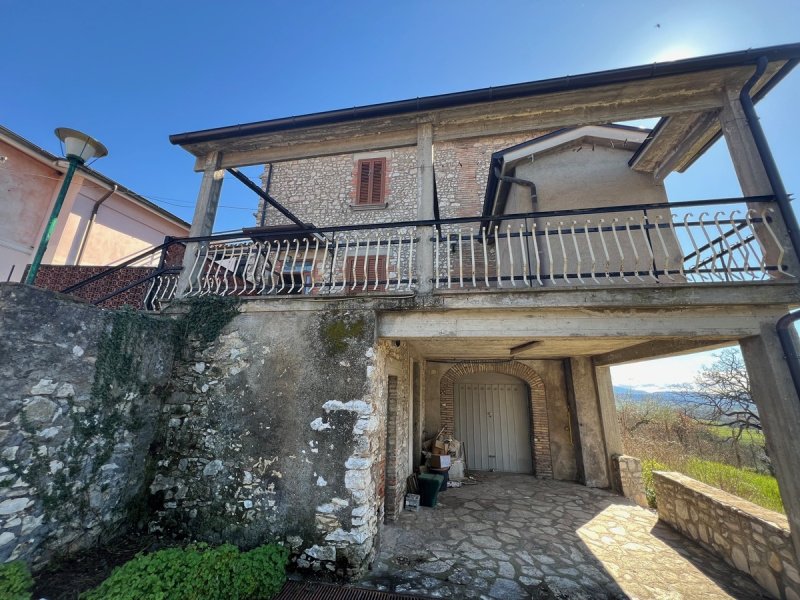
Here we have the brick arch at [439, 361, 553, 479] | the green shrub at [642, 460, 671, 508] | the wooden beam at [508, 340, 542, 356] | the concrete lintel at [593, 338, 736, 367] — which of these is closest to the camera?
Result: the concrete lintel at [593, 338, 736, 367]

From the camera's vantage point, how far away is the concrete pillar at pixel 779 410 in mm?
3041

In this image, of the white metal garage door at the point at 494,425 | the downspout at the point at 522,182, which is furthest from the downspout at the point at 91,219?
the white metal garage door at the point at 494,425

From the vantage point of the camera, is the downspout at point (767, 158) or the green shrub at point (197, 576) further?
the downspout at point (767, 158)

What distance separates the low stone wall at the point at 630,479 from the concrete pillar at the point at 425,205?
622 centimetres

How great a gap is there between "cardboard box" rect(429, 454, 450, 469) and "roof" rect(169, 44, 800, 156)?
6.68m

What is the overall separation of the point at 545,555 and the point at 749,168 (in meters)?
5.51

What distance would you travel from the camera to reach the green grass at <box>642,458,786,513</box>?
20.9 feet

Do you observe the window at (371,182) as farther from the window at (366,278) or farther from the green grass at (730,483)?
the green grass at (730,483)

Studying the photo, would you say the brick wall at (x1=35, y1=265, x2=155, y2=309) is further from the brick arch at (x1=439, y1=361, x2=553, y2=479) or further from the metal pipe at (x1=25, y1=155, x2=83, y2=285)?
the brick arch at (x1=439, y1=361, x2=553, y2=479)

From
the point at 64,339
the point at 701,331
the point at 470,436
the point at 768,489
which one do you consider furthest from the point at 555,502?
the point at 64,339

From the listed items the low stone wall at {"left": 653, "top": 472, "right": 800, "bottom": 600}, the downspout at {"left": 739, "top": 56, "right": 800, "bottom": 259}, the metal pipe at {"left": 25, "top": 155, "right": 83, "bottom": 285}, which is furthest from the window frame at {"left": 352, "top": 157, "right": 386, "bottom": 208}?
the low stone wall at {"left": 653, "top": 472, "right": 800, "bottom": 600}

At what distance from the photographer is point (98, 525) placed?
3.42 meters

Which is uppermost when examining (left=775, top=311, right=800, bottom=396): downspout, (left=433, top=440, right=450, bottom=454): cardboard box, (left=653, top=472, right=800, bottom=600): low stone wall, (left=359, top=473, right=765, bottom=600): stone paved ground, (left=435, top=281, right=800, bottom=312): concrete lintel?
(left=435, top=281, right=800, bottom=312): concrete lintel

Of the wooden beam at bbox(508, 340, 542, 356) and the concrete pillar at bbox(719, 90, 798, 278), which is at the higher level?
the concrete pillar at bbox(719, 90, 798, 278)
